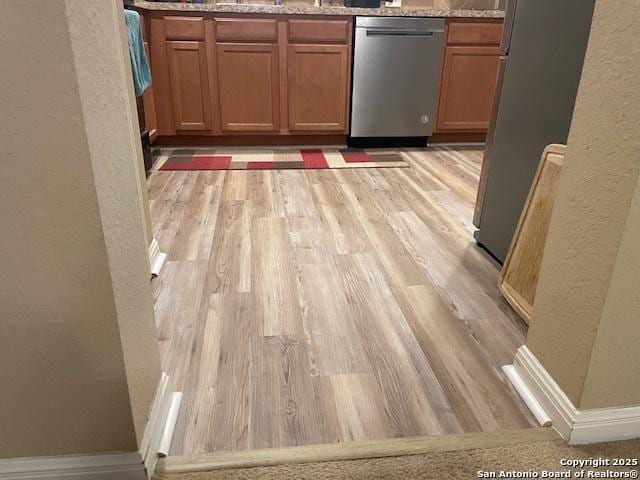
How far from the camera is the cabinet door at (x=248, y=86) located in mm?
3379

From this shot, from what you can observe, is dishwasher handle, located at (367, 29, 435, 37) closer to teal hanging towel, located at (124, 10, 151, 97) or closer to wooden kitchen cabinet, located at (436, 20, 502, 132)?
wooden kitchen cabinet, located at (436, 20, 502, 132)

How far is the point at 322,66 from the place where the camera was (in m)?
3.47

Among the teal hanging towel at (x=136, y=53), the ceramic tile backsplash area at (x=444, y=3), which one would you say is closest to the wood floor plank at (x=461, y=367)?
the teal hanging towel at (x=136, y=53)

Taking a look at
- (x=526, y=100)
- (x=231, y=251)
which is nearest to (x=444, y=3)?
(x=526, y=100)

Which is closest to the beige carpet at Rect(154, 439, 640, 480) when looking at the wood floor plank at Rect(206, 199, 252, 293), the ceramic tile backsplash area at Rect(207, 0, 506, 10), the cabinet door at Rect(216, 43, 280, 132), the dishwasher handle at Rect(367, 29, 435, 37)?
the wood floor plank at Rect(206, 199, 252, 293)

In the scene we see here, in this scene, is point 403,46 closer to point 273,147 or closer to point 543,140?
point 273,147

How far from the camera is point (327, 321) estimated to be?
149cm

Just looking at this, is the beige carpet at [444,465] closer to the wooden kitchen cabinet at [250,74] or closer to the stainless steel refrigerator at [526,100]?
the stainless steel refrigerator at [526,100]

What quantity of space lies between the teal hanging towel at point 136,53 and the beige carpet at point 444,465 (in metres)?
2.04

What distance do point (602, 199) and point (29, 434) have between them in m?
1.13

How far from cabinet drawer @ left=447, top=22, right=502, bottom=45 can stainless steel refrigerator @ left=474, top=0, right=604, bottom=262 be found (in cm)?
196

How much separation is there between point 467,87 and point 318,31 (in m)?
1.21

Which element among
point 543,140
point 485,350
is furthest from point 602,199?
point 543,140

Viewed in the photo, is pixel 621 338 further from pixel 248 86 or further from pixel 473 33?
pixel 473 33
